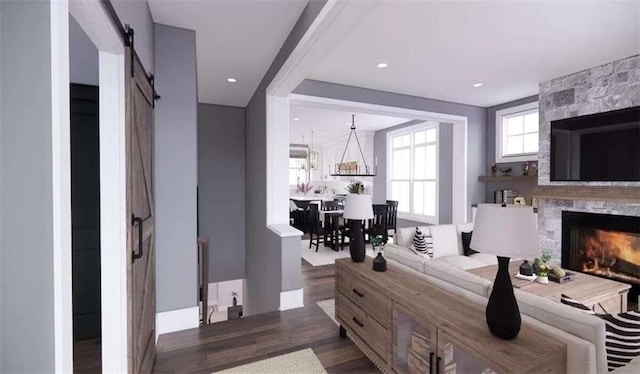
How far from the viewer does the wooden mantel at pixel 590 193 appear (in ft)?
11.7

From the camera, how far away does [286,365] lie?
225 cm

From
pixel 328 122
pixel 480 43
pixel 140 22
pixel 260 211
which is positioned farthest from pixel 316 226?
pixel 140 22

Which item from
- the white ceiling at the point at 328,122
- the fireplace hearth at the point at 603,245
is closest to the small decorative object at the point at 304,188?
the white ceiling at the point at 328,122

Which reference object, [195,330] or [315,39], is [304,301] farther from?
[315,39]

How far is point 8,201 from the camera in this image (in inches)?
30.9

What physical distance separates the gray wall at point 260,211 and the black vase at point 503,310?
215cm

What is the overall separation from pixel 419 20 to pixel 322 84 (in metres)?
1.94

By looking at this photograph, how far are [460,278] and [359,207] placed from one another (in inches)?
41.0

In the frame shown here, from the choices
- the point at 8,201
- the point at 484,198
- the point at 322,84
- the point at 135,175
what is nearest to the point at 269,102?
the point at 322,84

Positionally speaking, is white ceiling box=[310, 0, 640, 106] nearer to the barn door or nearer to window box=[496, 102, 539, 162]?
window box=[496, 102, 539, 162]

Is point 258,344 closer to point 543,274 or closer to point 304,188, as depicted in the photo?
point 543,274

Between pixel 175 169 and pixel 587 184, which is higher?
pixel 175 169

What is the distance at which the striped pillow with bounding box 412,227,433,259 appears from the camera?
3895mm

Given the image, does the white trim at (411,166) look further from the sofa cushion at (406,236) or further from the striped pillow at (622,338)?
the striped pillow at (622,338)
